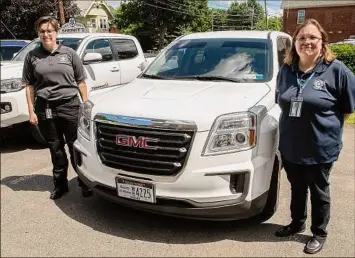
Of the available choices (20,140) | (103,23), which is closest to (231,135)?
(20,140)

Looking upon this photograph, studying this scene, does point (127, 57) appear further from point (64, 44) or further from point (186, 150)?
point (186, 150)

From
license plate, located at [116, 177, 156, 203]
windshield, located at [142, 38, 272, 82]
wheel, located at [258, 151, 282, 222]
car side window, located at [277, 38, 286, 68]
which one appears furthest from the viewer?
car side window, located at [277, 38, 286, 68]

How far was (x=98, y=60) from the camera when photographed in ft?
23.2

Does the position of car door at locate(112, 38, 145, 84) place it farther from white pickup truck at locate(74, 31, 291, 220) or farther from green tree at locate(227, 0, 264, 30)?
green tree at locate(227, 0, 264, 30)

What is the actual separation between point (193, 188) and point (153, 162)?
393mm

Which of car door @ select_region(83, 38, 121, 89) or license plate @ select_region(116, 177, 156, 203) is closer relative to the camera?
license plate @ select_region(116, 177, 156, 203)

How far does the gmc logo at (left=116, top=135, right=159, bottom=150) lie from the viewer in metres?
3.27

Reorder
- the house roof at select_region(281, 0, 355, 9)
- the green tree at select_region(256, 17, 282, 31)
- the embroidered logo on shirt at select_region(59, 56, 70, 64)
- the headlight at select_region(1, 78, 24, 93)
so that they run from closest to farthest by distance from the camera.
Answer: the embroidered logo on shirt at select_region(59, 56, 70, 64)
the headlight at select_region(1, 78, 24, 93)
the house roof at select_region(281, 0, 355, 9)
the green tree at select_region(256, 17, 282, 31)

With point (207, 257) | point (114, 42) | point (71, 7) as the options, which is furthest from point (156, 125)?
point (71, 7)

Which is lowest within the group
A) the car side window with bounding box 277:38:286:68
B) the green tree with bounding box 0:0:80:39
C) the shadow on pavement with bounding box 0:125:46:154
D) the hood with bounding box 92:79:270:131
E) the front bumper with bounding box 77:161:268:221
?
the shadow on pavement with bounding box 0:125:46:154

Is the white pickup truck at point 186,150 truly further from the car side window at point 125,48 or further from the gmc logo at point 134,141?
the car side window at point 125,48

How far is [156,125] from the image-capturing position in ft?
10.5

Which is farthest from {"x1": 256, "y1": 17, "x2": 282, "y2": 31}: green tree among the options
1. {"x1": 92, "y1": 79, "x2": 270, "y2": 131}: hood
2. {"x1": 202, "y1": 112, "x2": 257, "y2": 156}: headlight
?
{"x1": 202, "y1": 112, "x2": 257, "y2": 156}: headlight

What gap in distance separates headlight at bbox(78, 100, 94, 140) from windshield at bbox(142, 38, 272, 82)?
109cm
